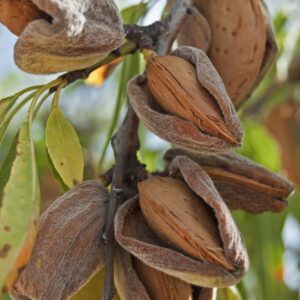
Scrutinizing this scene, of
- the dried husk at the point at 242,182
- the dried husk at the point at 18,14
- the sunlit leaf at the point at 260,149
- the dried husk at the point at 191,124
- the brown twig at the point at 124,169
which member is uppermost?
the dried husk at the point at 18,14

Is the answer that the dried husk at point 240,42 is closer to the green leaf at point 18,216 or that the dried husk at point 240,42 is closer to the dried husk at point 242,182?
the dried husk at point 242,182

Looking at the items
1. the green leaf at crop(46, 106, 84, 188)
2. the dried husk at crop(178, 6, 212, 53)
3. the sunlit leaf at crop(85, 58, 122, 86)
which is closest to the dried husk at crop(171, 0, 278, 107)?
the dried husk at crop(178, 6, 212, 53)

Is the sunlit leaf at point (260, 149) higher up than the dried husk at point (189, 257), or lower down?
lower down

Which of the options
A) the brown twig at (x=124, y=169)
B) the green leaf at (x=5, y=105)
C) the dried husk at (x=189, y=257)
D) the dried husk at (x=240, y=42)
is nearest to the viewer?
the dried husk at (x=189, y=257)

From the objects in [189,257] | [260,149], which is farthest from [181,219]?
[260,149]

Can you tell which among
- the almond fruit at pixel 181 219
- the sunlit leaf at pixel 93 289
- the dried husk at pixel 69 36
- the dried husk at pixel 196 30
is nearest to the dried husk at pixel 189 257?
the almond fruit at pixel 181 219

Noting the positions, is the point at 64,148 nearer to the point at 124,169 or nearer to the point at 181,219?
the point at 124,169
